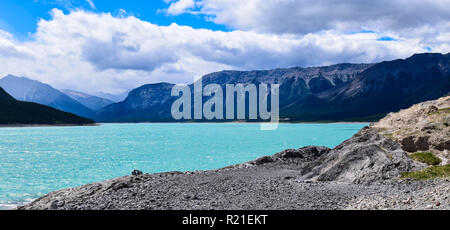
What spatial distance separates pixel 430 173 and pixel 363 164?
4448 mm

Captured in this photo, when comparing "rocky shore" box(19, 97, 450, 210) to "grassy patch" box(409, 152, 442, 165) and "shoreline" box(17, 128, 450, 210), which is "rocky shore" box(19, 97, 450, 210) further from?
"grassy patch" box(409, 152, 442, 165)

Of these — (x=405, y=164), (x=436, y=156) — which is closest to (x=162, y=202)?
(x=405, y=164)

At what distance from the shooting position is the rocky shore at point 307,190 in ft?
58.0

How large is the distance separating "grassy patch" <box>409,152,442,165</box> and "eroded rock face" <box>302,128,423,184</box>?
1.47 m

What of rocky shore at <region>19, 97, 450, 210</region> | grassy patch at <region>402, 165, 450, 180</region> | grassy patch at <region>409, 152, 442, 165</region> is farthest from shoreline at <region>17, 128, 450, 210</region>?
grassy patch at <region>409, 152, 442, 165</region>

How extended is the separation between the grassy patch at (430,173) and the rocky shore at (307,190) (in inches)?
18.1

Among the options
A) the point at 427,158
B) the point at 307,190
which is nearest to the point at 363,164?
the point at 427,158

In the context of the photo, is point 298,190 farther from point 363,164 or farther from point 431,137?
point 431,137

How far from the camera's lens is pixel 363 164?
25.3m

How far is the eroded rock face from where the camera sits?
23859 mm

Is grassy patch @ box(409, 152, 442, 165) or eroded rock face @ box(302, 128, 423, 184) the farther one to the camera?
grassy patch @ box(409, 152, 442, 165)

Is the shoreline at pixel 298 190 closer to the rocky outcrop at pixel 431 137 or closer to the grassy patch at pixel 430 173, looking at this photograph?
the grassy patch at pixel 430 173

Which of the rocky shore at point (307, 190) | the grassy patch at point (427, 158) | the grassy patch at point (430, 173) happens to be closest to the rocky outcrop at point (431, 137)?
the rocky shore at point (307, 190)
